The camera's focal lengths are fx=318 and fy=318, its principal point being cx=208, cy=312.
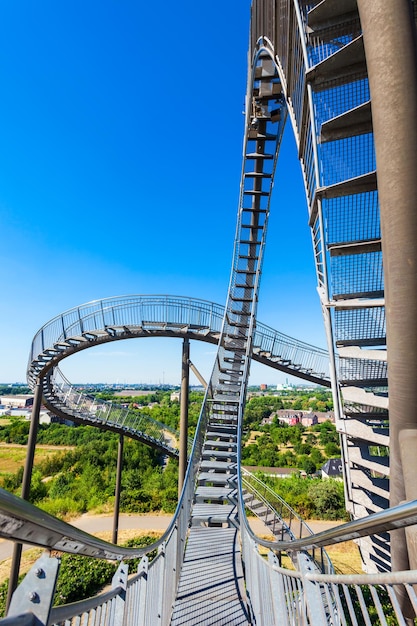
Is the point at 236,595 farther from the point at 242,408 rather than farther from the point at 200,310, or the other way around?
→ the point at 200,310

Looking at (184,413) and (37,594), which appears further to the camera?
(184,413)

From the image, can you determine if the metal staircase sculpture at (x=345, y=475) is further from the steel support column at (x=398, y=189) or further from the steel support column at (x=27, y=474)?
the steel support column at (x=27, y=474)

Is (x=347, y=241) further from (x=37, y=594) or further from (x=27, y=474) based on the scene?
(x=27, y=474)

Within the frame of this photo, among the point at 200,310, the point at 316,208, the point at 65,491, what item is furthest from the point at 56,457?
the point at 316,208

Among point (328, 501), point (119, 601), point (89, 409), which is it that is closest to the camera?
point (119, 601)

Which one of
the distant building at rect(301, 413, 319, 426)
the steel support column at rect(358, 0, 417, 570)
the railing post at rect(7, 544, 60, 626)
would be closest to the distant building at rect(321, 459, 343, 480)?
the steel support column at rect(358, 0, 417, 570)

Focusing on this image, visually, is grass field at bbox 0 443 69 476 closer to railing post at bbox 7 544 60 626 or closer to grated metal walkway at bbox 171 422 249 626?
grated metal walkway at bbox 171 422 249 626

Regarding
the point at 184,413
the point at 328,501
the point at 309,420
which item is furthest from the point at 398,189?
the point at 309,420
